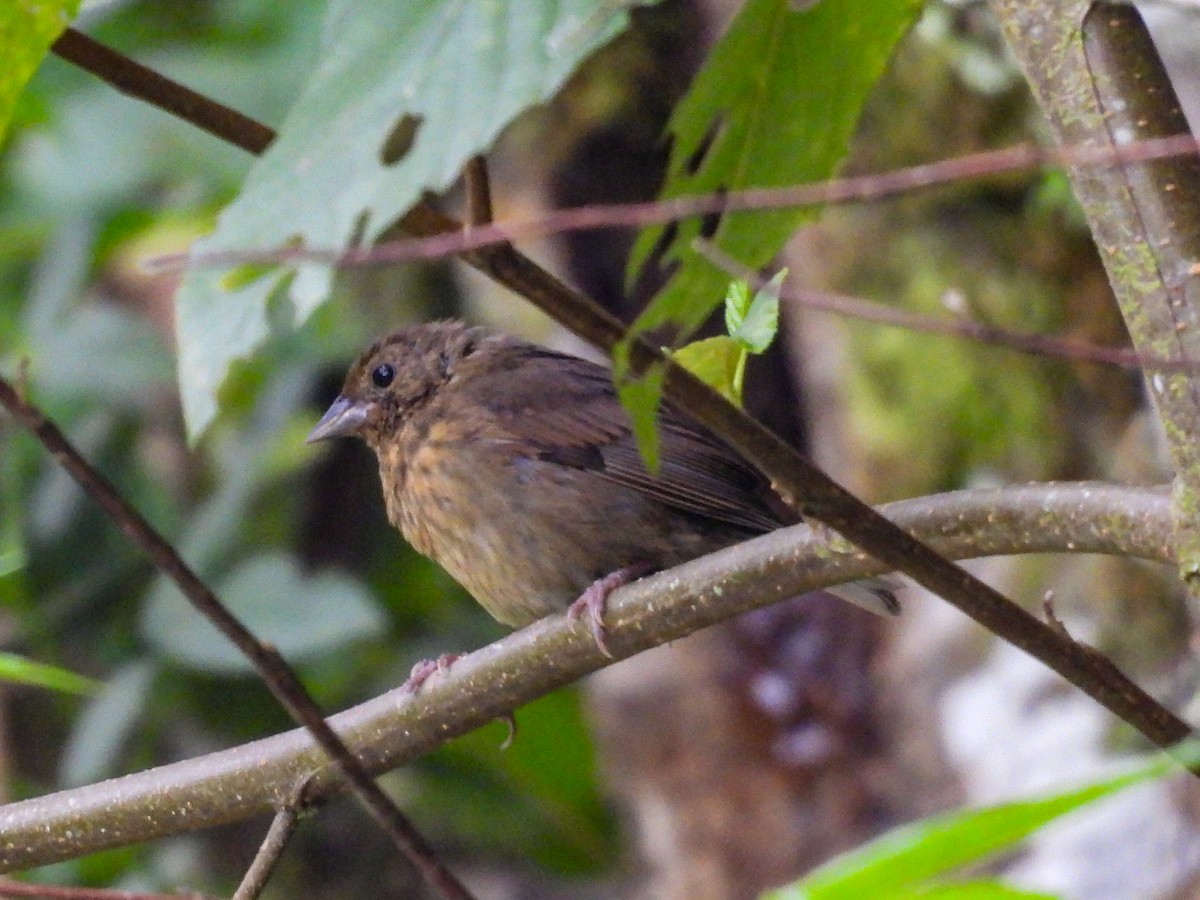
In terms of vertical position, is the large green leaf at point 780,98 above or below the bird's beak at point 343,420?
above

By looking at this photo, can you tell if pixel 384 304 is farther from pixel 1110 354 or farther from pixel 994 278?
pixel 1110 354

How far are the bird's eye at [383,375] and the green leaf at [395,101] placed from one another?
3016 mm

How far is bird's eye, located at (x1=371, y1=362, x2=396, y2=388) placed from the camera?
455 cm

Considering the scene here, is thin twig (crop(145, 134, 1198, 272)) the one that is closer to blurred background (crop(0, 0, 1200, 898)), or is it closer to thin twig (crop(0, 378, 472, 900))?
thin twig (crop(0, 378, 472, 900))

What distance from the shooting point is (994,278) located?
556 cm

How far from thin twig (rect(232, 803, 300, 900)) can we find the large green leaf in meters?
1.04

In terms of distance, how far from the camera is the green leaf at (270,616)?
4852 mm

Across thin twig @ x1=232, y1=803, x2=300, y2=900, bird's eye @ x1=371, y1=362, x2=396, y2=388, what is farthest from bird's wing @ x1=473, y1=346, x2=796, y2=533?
thin twig @ x1=232, y1=803, x2=300, y2=900

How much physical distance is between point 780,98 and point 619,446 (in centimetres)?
252

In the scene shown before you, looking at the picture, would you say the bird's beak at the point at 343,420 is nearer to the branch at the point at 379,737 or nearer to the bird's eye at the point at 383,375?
the bird's eye at the point at 383,375

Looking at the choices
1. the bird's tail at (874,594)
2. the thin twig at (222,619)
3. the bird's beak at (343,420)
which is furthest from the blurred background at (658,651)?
the thin twig at (222,619)

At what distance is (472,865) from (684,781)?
204 cm

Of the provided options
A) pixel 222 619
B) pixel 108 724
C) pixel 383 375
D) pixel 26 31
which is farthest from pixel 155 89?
pixel 108 724

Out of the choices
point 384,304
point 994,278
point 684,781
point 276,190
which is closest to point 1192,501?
point 276,190
